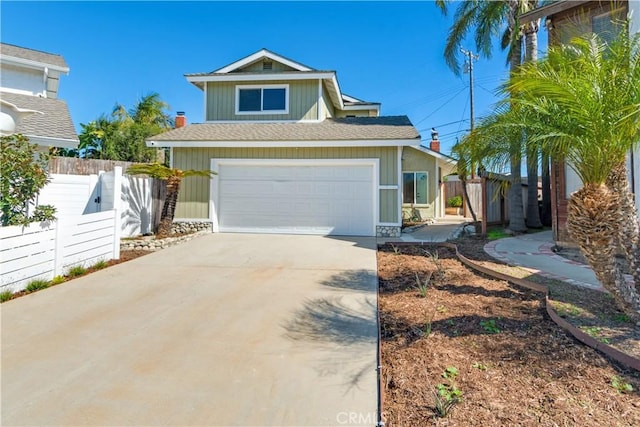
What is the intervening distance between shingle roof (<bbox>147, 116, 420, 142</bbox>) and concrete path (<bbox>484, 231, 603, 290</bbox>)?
387 centimetres

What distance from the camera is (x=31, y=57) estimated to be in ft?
42.3

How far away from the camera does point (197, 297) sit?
5.06m

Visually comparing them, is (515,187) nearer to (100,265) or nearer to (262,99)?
(262,99)

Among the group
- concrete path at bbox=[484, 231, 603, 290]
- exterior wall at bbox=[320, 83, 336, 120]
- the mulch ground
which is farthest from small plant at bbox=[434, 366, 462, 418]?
exterior wall at bbox=[320, 83, 336, 120]

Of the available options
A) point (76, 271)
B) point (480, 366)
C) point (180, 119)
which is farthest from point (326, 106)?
point (480, 366)

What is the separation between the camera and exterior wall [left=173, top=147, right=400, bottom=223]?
34.2 feet

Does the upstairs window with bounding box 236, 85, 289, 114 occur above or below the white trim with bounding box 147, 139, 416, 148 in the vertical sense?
above

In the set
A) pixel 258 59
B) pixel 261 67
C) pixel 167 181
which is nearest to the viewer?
pixel 167 181

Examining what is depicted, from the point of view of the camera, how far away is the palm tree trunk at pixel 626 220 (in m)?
3.56

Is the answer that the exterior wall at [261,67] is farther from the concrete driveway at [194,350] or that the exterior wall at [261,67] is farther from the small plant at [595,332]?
the small plant at [595,332]

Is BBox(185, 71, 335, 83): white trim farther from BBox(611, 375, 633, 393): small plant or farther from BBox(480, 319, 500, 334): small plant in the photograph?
BBox(611, 375, 633, 393): small plant

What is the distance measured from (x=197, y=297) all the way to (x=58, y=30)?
13.6 meters

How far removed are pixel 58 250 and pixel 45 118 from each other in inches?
298

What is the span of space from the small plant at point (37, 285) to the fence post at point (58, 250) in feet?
0.96
